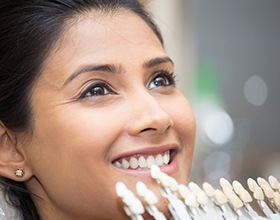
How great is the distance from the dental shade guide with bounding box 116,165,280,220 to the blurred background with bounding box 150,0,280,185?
2.05 metres

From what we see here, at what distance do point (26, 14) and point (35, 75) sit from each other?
13cm

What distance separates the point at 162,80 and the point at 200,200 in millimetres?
317

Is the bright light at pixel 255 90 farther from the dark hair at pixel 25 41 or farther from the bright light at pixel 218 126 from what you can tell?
the dark hair at pixel 25 41

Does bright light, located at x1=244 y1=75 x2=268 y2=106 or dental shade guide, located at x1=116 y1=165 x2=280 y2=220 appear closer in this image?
dental shade guide, located at x1=116 y1=165 x2=280 y2=220

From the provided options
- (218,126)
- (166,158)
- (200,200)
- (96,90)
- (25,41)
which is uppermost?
(218,126)

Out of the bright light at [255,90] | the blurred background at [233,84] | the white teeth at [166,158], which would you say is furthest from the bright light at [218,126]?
the white teeth at [166,158]

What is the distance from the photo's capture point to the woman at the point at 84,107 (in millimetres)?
1053

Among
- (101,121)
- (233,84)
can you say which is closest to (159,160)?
(101,121)

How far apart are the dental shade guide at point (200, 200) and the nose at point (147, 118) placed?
7 cm

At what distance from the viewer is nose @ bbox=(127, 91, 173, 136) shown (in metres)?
1.04

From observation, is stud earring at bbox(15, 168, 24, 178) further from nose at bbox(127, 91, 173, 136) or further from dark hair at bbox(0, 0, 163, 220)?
nose at bbox(127, 91, 173, 136)

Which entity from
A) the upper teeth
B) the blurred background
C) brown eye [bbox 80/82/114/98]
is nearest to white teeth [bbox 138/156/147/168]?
the upper teeth

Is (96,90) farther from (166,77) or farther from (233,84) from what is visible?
(233,84)

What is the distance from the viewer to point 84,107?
108 cm
